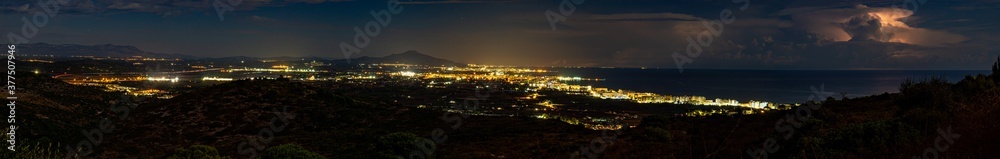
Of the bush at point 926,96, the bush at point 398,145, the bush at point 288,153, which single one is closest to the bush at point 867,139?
the bush at point 926,96

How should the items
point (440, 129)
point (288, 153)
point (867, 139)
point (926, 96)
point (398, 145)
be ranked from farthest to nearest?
1. point (440, 129)
2. point (926, 96)
3. point (398, 145)
4. point (288, 153)
5. point (867, 139)

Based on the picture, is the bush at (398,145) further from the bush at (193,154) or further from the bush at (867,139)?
the bush at (867,139)

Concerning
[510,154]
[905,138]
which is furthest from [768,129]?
[510,154]

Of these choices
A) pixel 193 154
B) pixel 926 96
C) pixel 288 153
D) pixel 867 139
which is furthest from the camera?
pixel 926 96

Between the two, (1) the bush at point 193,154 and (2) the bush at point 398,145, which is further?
(2) the bush at point 398,145

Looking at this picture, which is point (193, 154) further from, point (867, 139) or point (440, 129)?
point (867, 139)

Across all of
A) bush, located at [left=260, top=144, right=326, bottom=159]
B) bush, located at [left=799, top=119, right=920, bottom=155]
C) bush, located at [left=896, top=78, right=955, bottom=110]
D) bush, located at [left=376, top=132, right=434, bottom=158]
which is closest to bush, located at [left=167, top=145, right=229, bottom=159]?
bush, located at [left=260, top=144, right=326, bottom=159]

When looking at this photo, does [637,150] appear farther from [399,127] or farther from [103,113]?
[103,113]

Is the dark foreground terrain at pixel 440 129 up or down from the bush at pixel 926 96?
down

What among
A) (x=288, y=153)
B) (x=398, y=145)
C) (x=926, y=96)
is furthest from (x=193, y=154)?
(x=926, y=96)

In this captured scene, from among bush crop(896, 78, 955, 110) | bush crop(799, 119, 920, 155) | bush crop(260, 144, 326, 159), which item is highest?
bush crop(896, 78, 955, 110)

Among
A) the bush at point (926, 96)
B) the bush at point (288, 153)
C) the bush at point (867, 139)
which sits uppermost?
the bush at point (926, 96)

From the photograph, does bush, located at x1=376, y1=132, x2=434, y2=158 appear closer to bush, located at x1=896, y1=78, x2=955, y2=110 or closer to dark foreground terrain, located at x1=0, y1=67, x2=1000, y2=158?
dark foreground terrain, located at x1=0, y1=67, x2=1000, y2=158
